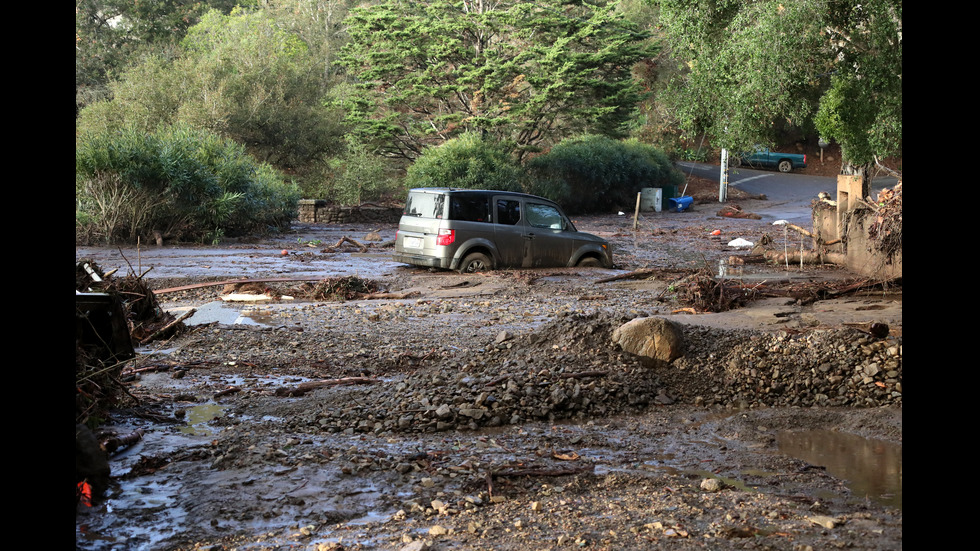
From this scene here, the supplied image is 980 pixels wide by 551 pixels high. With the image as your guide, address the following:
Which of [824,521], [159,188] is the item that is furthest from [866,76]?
[159,188]

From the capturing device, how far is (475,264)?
17.6 m

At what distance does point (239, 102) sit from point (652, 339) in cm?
3286

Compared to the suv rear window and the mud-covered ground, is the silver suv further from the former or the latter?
the mud-covered ground

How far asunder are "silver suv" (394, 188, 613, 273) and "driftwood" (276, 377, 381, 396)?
29.2 ft

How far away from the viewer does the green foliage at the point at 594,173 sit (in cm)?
3856

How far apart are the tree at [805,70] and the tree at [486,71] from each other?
2378cm

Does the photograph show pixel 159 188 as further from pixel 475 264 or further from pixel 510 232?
pixel 510 232

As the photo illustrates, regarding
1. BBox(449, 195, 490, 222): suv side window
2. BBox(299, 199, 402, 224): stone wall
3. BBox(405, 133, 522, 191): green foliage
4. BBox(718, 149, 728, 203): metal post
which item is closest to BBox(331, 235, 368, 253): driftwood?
BBox(449, 195, 490, 222): suv side window

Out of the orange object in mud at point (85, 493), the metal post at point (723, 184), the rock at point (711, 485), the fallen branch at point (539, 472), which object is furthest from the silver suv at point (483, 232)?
the metal post at point (723, 184)

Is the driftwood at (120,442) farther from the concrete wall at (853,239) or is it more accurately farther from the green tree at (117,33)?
the green tree at (117,33)
